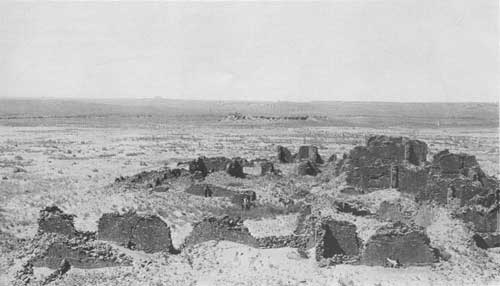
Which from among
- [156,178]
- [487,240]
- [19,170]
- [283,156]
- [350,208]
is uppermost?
[283,156]

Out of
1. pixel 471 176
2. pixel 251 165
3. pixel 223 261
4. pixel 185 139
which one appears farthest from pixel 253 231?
pixel 185 139

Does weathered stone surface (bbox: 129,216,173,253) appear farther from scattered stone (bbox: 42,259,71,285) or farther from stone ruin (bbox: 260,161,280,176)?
stone ruin (bbox: 260,161,280,176)

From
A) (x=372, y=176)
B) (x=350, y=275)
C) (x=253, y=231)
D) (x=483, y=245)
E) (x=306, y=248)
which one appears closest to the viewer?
(x=350, y=275)

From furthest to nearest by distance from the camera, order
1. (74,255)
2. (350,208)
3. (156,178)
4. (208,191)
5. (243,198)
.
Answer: (156,178), (208,191), (243,198), (350,208), (74,255)

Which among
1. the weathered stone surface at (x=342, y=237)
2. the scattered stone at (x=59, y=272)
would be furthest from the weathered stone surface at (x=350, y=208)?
the scattered stone at (x=59, y=272)

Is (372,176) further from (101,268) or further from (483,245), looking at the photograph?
(101,268)

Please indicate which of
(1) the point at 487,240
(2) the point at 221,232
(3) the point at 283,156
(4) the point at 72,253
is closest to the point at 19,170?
(3) the point at 283,156

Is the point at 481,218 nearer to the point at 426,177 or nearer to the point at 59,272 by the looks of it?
the point at 426,177

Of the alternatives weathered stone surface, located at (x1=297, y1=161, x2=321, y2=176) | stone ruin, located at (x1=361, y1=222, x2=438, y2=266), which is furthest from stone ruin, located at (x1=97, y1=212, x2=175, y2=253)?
weathered stone surface, located at (x1=297, y1=161, x2=321, y2=176)

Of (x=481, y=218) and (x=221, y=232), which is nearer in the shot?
(x=221, y=232)
